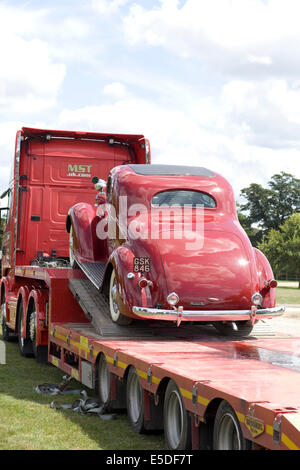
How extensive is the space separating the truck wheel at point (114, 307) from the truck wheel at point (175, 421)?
2525 mm

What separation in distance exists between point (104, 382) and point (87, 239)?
3.37 m

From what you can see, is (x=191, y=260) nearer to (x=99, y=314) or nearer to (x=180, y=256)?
(x=180, y=256)

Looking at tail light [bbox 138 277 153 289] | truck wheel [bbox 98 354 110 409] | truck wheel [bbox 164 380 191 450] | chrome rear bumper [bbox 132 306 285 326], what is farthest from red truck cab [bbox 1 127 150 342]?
truck wheel [bbox 164 380 191 450]

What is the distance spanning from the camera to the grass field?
5.90 metres

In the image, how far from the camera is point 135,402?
21.6 feet

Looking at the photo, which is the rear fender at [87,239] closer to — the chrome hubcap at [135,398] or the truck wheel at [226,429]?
the chrome hubcap at [135,398]

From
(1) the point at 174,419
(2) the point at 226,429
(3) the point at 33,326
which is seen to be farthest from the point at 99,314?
(2) the point at 226,429

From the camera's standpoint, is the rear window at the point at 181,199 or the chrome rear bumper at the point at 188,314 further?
the rear window at the point at 181,199

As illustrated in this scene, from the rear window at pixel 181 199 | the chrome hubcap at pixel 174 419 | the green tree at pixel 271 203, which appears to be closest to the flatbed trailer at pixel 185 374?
the chrome hubcap at pixel 174 419

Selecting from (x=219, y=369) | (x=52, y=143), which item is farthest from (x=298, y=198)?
(x=219, y=369)

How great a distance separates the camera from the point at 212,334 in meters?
8.52

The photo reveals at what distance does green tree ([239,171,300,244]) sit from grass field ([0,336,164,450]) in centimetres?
9258

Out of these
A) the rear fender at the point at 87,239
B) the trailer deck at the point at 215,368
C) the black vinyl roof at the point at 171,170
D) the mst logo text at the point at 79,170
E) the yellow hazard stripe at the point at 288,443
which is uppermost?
the mst logo text at the point at 79,170

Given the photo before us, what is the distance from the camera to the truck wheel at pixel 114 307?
8172mm
